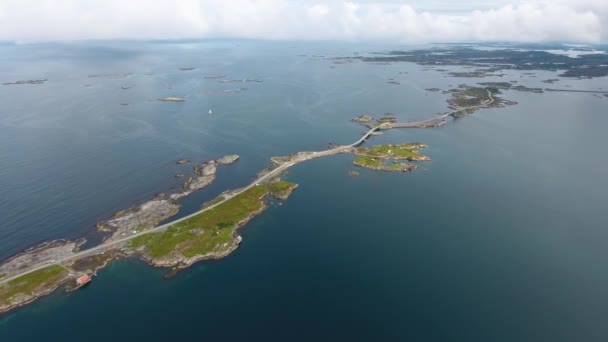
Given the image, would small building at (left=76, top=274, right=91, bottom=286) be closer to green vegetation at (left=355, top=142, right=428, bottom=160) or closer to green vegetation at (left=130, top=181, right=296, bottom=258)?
green vegetation at (left=130, top=181, right=296, bottom=258)

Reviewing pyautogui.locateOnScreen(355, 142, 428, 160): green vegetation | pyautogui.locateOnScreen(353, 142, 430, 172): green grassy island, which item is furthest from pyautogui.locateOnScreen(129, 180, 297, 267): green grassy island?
pyautogui.locateOnScreen(355, 142, 428, 160): green vegetation

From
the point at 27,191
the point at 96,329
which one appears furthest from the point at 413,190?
the point at 27,191

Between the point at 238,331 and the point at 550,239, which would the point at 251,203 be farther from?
the point at 550,239

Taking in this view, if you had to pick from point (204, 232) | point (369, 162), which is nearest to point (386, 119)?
point (369, 162)

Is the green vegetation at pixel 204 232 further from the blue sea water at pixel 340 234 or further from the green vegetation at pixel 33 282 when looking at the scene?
the green vegetation at pixel 33 282

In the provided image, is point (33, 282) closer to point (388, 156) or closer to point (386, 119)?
point (388, 156)

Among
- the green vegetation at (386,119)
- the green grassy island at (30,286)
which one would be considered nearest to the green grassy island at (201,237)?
the green grassy island at (30,286)
